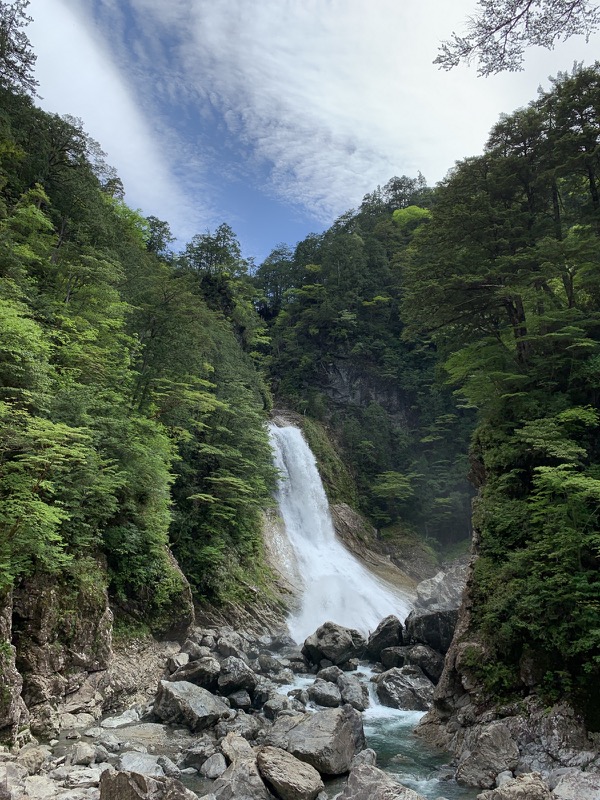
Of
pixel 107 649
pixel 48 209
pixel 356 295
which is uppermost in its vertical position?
pixel 356 295

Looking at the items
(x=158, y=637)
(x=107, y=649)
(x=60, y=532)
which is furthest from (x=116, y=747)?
A: (x=158, y=637)

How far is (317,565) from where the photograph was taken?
25.4 meters

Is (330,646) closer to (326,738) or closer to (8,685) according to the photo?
(326,738)

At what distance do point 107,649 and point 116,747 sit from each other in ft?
9.47

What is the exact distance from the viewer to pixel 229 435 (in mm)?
22281

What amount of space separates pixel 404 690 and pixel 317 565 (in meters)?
11.9

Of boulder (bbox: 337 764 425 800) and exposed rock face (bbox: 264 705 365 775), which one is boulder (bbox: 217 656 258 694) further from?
boulder (bbox: 337 764 425 800)

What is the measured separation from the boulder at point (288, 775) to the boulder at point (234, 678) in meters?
4.21

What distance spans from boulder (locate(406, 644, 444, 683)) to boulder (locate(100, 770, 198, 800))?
35.2 feet

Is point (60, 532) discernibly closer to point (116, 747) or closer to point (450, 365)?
point (116, 747)

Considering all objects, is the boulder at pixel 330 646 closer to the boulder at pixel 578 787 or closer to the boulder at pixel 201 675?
the boulder at pixel 201 675

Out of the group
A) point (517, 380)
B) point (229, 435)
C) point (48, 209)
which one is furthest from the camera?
point (229, 435)

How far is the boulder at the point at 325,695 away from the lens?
1256 centimetres

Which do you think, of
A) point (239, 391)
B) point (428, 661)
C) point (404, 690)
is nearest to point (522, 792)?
point (404, 690)
